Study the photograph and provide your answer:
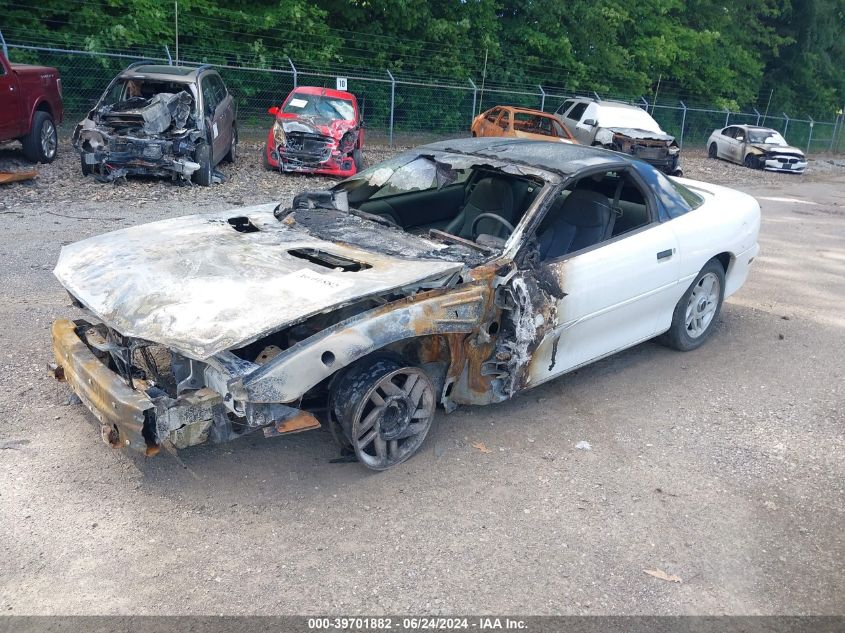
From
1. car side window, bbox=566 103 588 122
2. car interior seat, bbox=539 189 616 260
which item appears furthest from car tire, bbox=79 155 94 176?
car side window, bbox=566 103 588 122

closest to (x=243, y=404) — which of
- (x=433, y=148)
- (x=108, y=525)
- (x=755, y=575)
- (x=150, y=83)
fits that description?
(x=108, y=525)

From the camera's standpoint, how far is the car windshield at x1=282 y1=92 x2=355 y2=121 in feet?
42.9

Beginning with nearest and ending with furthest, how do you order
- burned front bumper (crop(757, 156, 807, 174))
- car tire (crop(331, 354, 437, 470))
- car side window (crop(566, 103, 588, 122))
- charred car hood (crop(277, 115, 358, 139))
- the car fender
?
1. the car fender
2. car tire (crop(331, 354, 437, 470))
3. charred car hood (crop(277, 115, 358, 139))
4. car side window (crop(566, 103, 588, 122))
5. burned front bumper (crop(757, 156, 807, 174))

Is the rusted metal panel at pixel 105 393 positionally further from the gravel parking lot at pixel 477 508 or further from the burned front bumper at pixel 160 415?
the gravel parking lot at pixel 477 508

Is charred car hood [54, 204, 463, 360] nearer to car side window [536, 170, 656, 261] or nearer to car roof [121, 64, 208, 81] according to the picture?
car side window [536, 170, 656, 261]

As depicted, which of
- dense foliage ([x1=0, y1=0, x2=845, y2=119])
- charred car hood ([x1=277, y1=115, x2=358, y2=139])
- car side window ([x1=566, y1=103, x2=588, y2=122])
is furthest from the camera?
car side window ([x1=566, y1=103, x2=588, y2=122])

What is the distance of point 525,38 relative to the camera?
899 inches

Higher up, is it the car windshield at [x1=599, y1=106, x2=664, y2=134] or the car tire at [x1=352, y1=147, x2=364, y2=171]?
the car windshield at [x1=599, y1=106, x2=664, y2=134]

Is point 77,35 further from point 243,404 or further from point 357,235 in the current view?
point 243,404

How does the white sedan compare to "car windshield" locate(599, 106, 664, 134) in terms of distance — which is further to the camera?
the white sedan

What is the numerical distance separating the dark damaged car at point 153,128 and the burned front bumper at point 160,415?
308 inches

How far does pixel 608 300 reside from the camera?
4.64 meters

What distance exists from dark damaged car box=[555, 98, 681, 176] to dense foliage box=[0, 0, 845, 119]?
445cm

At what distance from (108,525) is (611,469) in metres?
2.59
